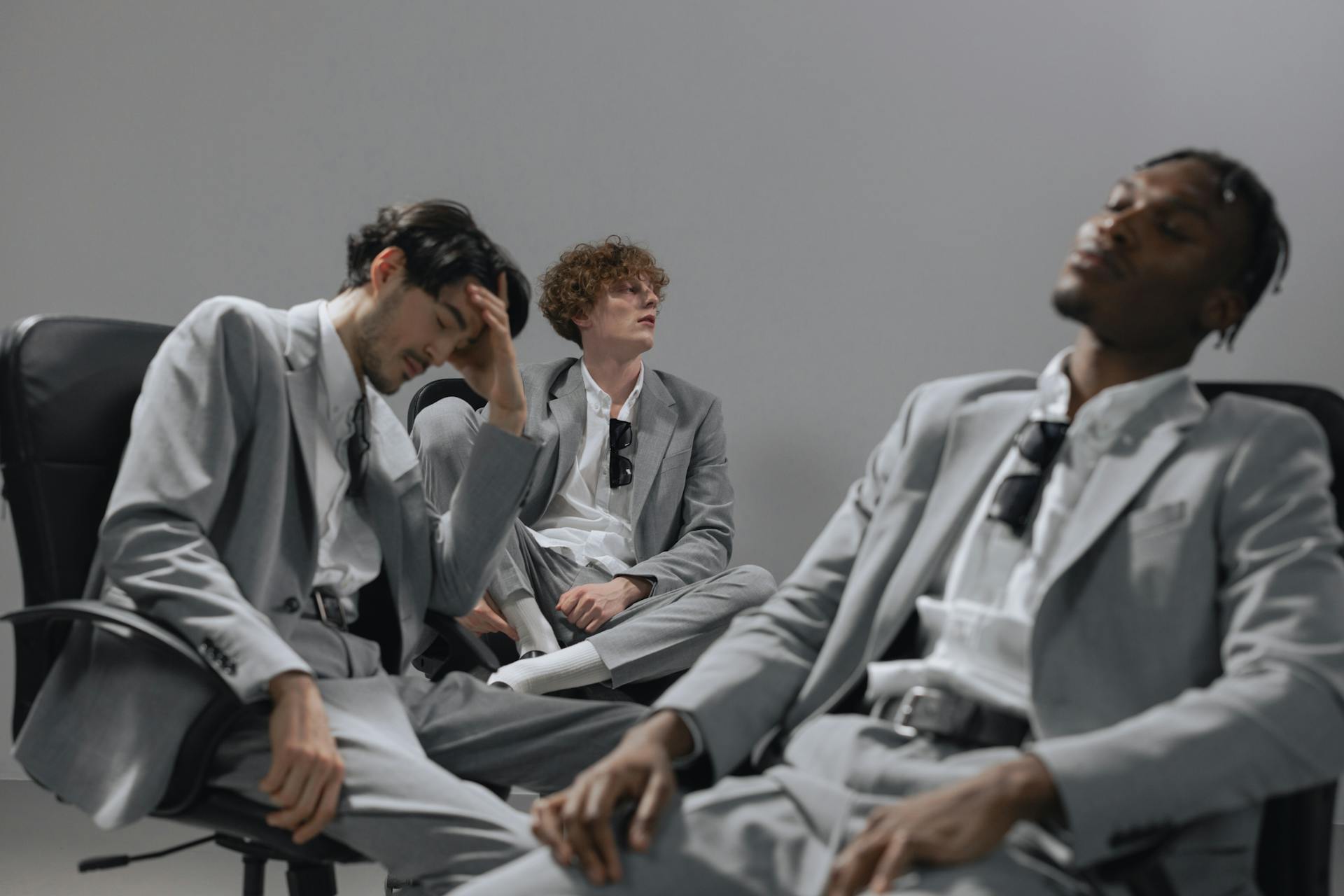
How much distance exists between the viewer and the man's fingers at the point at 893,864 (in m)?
1.15

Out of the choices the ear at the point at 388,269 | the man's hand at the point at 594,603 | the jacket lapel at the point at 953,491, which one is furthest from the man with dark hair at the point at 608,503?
the jacket lapel at the point at 953,491

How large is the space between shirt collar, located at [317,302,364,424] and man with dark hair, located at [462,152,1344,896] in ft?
2.80

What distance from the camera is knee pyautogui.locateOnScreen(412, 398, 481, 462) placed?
3047 mm

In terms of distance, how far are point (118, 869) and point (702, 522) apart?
1765 millimetres

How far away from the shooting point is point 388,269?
215cm

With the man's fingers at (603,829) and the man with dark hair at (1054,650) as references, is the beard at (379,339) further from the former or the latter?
the man's fingers at (603,829)

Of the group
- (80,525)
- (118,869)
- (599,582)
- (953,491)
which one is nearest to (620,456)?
(599,582)

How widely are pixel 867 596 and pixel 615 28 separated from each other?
313 centimetres

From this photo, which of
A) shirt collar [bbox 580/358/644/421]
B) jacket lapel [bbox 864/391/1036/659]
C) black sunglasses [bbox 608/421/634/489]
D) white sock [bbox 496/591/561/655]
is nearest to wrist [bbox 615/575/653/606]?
white sock [bbox 496/591/561/655]

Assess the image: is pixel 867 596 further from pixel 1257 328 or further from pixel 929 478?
pixel 1257 328

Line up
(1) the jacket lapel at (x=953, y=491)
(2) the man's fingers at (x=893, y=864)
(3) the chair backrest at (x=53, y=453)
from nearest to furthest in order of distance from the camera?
(2) the man's fingers at (x=893, y=864)
(1) the jacket lapel at (x=953, y=491)
(3) the chair backrest at (x=53, y=453)

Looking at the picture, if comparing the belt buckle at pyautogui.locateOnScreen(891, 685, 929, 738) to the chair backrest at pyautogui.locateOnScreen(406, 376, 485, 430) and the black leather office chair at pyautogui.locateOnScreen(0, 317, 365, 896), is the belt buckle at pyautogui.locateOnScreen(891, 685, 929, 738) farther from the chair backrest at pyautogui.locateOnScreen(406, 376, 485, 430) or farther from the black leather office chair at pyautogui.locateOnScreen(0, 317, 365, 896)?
the chair backrest at pyautogui.locateOnScreen(406, 376, 485, 430)

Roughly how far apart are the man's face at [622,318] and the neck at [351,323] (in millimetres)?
1291

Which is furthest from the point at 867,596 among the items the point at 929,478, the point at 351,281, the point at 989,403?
the point at 351,281
